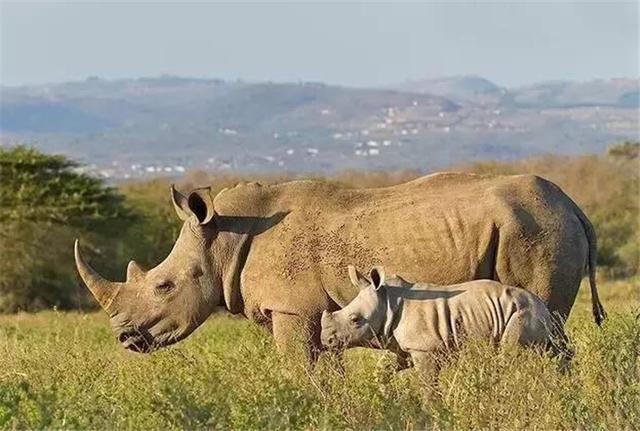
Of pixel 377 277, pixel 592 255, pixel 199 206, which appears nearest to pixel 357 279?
pixel 377 277

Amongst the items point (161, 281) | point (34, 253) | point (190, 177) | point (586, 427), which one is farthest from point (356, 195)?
point (190, 177)

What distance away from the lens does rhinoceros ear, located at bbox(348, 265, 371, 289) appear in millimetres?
9789

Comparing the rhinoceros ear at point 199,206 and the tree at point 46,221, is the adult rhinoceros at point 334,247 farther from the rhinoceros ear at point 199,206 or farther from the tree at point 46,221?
the tree at point 46,221

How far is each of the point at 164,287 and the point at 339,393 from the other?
226cm

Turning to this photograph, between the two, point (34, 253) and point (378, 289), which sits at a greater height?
point (378, 289)

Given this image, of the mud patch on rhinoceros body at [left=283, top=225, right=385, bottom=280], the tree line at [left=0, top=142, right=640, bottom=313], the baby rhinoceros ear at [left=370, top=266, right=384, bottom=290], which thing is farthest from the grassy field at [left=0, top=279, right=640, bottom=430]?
the tree line at [left=0, top=142, right=640, bottom=313]

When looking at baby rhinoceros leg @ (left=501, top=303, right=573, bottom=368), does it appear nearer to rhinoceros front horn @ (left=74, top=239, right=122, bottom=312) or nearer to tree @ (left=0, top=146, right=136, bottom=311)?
rhinoceros front horn @ (left=74, top=239, right=122, bottom=312)

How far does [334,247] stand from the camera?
10.2m

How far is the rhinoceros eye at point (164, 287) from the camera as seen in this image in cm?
1062

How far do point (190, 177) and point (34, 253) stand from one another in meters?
25.6

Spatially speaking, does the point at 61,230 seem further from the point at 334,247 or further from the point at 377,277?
the point at 377,277

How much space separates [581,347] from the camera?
971cm

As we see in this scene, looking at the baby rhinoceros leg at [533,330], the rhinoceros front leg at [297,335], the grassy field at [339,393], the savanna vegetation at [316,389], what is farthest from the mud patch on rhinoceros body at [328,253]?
the baby rhinoceros leg at [533,330]

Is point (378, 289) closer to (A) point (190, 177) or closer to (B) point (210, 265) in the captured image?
(B) point (210, 265)
